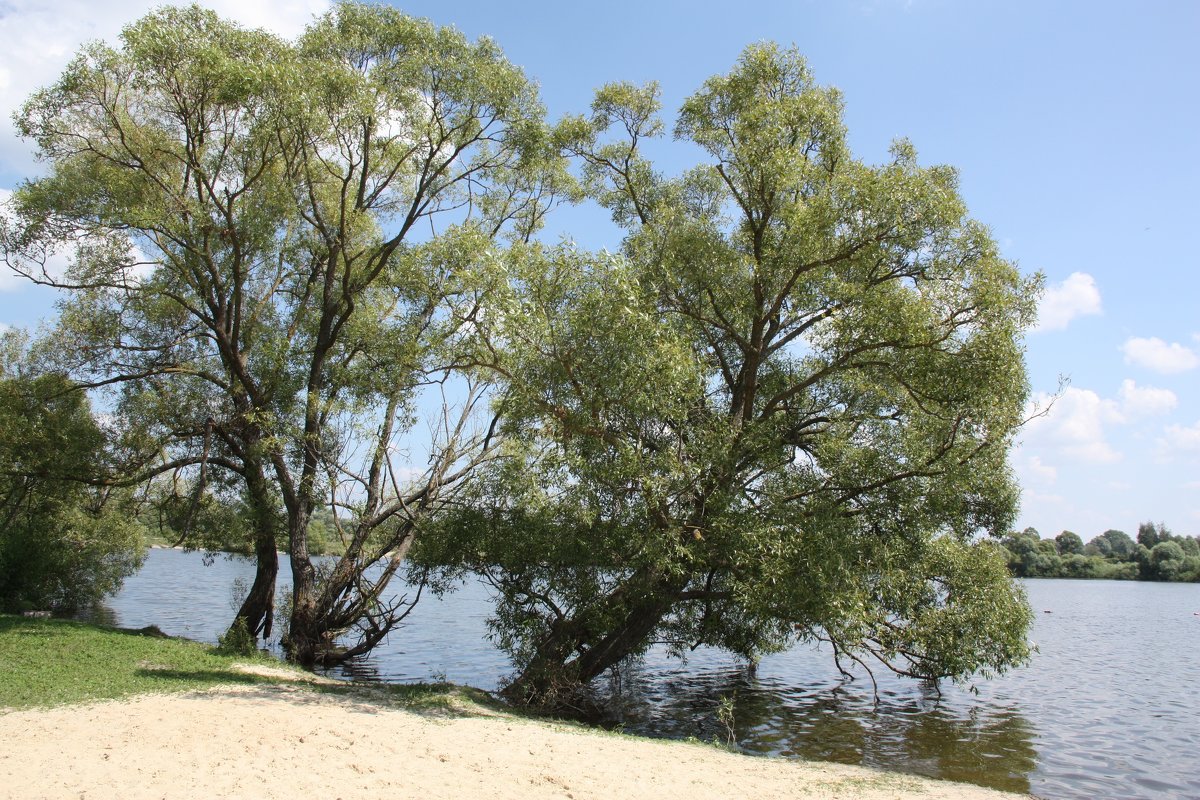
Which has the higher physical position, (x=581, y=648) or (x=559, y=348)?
(x=559, y=348)

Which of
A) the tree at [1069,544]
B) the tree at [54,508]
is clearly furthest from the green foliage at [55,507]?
the tree at [1069,544]

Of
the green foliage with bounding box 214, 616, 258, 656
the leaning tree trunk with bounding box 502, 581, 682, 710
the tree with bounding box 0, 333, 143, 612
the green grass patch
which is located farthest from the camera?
the tree with bounding box 0, 333, 143, 612

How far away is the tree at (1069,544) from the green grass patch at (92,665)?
388ft

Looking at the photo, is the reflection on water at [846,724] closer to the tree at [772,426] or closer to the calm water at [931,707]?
the calm water at [931,707]

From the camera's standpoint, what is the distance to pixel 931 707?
18.9 m

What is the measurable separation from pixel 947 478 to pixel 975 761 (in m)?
5.59

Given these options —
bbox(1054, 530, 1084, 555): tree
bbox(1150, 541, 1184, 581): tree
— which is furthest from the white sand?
bbox(1054, 530, 1084, 555): tree

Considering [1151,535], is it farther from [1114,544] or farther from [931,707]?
[931,707]

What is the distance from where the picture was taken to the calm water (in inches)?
550

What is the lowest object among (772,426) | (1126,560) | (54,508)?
(1126,560)

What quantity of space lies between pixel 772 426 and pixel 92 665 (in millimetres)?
13519

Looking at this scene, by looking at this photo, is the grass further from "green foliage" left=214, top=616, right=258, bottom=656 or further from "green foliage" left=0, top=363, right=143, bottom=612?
"green foliage" left=0, top=363, right=143, bottom=612

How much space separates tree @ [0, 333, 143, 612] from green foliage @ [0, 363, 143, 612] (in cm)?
3

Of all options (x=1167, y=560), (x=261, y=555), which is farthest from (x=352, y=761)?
(x=1167, y=560)
